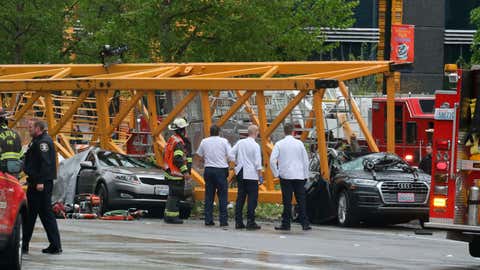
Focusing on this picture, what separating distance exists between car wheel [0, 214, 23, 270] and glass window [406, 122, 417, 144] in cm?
2293

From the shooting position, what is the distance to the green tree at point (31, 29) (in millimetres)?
37719

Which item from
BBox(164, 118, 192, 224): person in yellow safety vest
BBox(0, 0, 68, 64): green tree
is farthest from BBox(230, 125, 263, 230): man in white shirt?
BBox(0, 0, 68, 64): green tree

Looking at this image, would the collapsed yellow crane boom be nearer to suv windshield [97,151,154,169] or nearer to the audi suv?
the audi suv

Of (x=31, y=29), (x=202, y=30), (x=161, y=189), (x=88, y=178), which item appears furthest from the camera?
(x=31, y=29)

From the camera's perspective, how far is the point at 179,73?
2612 centimetres

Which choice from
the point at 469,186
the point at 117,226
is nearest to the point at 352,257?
the point at 469,186

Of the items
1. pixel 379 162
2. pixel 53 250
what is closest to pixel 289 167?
pixel 379 162

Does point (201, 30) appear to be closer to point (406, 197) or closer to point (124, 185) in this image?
point (124, 185)

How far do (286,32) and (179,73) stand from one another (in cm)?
1150

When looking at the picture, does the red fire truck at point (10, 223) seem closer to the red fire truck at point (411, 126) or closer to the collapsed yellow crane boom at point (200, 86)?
the collapsed yellow crane boom at point (200, 86)

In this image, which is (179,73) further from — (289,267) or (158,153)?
(289,267)

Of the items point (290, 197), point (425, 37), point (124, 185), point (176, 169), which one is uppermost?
point (425, 37)

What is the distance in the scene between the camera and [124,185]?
2331cm

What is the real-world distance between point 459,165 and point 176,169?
24.2ft
